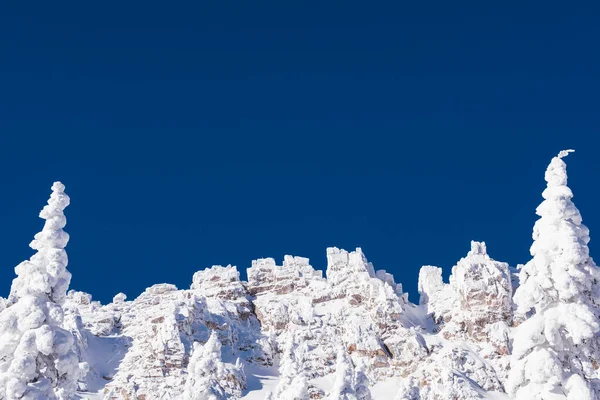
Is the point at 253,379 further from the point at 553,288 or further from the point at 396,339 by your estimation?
the point at 553,288

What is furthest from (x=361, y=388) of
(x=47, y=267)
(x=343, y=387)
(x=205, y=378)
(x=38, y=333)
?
(x=38, y=333)

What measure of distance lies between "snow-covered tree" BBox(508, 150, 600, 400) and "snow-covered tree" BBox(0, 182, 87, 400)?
16845 mm

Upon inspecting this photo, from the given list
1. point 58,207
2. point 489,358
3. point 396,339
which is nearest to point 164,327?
point 396,339

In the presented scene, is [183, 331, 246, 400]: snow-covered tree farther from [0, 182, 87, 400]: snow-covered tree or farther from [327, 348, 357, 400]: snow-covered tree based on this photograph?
[0, 182, 87, 400]: snow-covered tree

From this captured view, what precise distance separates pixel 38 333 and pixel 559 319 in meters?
19.1

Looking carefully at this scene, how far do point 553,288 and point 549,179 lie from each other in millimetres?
4523

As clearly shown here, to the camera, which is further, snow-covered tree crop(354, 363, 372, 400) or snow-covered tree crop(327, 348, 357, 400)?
snow-covered tree crop(354, 363, 372, 400)

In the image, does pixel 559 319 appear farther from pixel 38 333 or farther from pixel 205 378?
pixel 205 378

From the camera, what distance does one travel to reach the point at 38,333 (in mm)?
27750

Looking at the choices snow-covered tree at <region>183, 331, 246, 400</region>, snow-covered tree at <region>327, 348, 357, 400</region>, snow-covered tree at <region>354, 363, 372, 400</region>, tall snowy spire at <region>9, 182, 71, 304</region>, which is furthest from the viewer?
snow-covered tree at <region>354, 363, 372, 400</region>

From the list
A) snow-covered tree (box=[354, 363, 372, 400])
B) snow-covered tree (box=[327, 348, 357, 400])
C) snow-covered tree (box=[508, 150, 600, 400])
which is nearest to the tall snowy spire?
snow-covered tree (box=[508, 150, 600, 400])

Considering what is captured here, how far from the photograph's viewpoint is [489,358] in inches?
7456

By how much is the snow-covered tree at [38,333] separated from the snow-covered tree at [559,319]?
16.8 m

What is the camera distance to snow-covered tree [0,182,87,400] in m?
27.5
